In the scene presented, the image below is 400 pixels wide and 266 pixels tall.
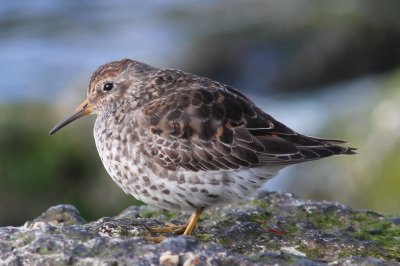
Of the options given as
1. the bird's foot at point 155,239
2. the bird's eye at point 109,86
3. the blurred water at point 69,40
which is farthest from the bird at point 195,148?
the blurred water at point 69,40

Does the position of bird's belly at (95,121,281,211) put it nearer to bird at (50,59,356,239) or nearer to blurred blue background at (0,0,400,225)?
bird at (50,59,356,239)

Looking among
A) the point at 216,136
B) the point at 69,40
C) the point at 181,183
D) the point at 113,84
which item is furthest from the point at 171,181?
the point at 69,40

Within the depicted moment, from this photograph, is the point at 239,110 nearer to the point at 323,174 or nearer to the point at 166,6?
the point at 323,174

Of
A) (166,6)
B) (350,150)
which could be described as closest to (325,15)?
(166,6)

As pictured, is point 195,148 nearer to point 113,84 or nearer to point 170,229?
point 170,229

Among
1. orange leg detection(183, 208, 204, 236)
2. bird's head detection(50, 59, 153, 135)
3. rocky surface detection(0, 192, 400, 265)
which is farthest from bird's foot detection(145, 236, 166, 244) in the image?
bird's head detection(50, 59, 153, 135)

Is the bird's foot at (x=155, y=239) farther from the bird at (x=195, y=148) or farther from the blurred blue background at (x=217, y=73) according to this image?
the blurred blue background at (x=217, y=73)
